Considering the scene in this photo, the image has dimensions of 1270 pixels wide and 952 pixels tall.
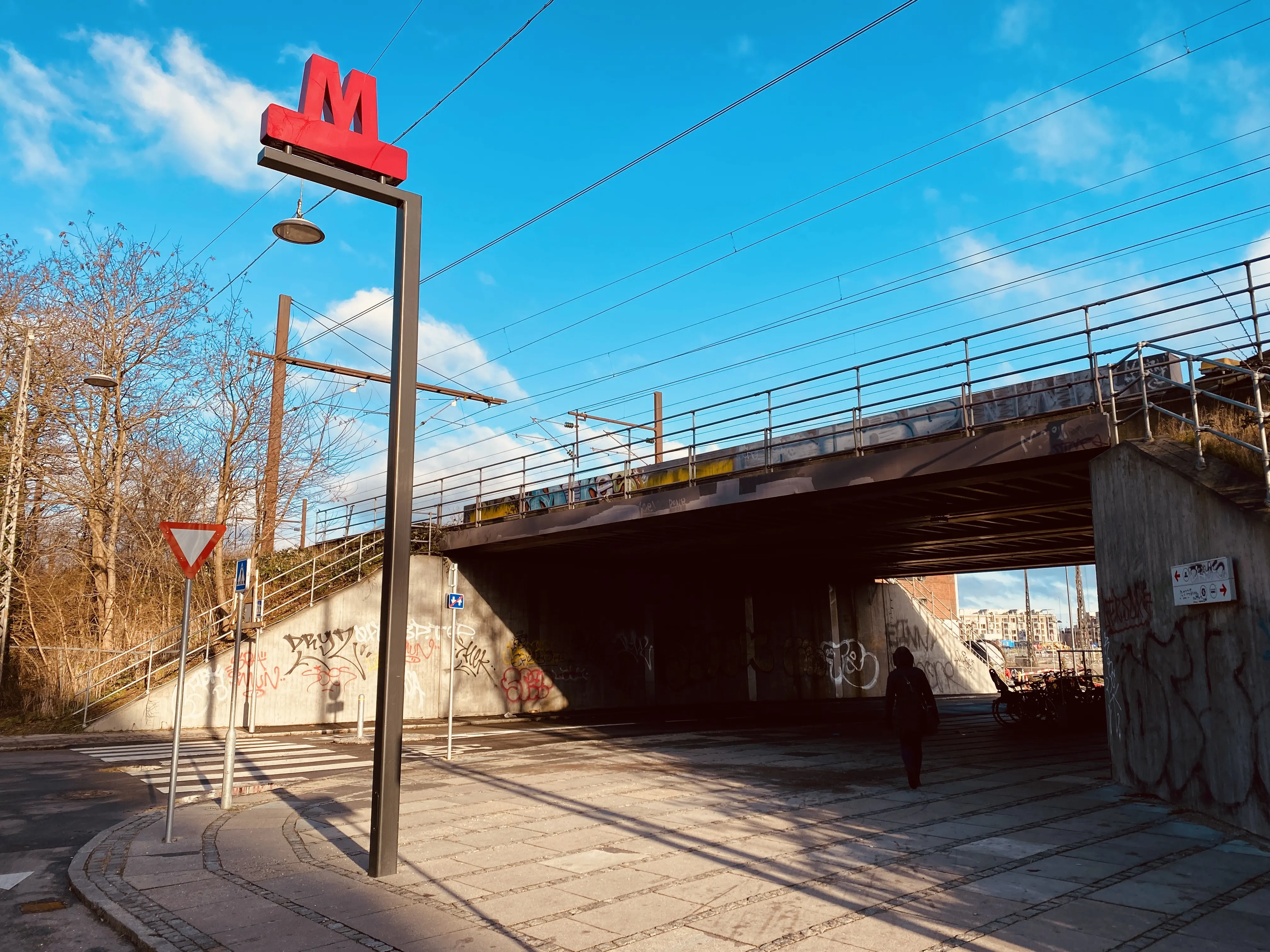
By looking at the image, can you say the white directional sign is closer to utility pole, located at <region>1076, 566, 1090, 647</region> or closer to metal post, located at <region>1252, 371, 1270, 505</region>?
metal post, located at <region>1252, 371, 1270, 505</region>

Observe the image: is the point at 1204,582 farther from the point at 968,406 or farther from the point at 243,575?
the point at 243,575

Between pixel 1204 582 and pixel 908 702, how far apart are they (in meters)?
3.70

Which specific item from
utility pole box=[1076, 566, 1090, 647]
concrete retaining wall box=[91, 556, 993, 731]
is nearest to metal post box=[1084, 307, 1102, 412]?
concrete retaining wall box=[91, 556, 993, 731]

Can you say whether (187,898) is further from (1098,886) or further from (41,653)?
(41,653)

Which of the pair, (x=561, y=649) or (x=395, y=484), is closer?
(x=395, y=484)

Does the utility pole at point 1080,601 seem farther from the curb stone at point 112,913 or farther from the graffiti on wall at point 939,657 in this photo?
the curb stone at point 112,913

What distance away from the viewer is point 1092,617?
101m

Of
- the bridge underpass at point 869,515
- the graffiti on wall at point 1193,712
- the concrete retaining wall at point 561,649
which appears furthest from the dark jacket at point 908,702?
the concrete retaining wall at point 561,649

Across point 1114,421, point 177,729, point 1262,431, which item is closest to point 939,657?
point 1114,421

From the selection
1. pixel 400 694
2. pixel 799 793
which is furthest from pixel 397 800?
pixel 799 793

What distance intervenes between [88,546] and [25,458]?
2752mm

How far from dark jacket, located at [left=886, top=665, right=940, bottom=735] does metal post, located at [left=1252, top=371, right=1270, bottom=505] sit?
4323 mm

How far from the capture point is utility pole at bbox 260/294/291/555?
23719 mm

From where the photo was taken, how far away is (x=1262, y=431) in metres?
8.36
